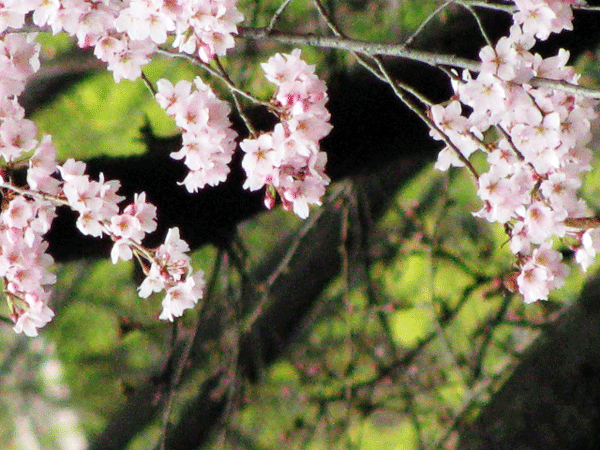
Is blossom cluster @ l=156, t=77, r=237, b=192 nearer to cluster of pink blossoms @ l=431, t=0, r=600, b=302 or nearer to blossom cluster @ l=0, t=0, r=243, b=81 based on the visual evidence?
blossom cluster @ l=0, t=0, r=243, b=81

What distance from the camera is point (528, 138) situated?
4.69 ft

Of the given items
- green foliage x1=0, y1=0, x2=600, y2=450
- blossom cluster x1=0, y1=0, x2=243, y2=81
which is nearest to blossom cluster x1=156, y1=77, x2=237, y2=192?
blossom cluster x1=0, y1=0, x2=243, y2=81

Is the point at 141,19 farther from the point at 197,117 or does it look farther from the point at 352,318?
the point at 352,318

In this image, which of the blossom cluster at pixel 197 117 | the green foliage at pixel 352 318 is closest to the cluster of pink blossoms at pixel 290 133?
the blossom cluster at pixel 197 117

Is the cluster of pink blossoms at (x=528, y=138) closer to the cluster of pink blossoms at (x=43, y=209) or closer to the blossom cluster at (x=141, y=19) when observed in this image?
the blossom cluster at (x=141, y=19)

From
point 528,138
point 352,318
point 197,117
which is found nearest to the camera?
point 528,138

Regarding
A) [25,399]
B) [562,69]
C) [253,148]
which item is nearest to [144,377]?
[25,399]

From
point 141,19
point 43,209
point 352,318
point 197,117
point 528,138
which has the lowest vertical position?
point 352,318

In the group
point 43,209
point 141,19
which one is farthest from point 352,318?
point 141,19

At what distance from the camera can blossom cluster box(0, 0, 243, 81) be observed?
145 centimetres

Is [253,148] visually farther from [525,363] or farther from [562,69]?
[525,363]

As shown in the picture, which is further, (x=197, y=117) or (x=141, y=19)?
(x=197, y=117)

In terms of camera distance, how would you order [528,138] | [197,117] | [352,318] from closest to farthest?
[528,138] < [197,117] < [352,318]

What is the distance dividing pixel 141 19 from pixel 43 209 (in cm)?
58
